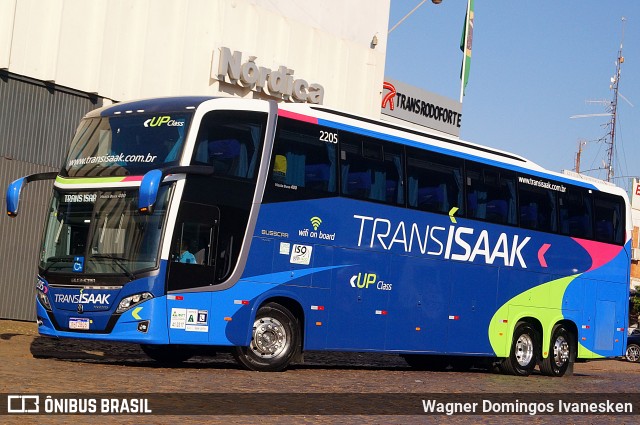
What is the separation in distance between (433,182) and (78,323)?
23.7 ft

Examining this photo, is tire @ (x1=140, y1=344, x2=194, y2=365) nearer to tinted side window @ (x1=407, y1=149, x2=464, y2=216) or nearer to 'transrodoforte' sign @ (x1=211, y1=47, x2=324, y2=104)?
tinted side window @ (x1=407, y1=149, x2=464, y2=216)

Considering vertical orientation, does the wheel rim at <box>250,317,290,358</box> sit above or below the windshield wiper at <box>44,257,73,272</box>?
below

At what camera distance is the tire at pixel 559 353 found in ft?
78.7

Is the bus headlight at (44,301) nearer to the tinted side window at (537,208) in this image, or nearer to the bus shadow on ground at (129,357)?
the bus shadow on ground at (129,357)

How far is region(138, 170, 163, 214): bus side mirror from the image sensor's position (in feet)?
49.3

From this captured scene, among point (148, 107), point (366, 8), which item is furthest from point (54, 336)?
point (366, 8)

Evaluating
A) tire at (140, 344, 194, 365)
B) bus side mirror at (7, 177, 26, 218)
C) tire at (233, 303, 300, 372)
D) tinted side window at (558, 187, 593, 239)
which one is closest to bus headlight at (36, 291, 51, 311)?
bus side mirror at (7, 177, 26, 218)

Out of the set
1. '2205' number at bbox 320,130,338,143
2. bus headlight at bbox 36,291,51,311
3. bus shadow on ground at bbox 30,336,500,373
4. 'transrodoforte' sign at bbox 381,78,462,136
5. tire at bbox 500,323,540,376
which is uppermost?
'transrodoforte' sign at bbox 381,78,462,136

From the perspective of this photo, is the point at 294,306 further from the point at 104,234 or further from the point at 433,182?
the point at 433,182

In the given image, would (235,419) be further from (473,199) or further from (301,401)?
(473,199)

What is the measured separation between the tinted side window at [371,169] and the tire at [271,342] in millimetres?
2347

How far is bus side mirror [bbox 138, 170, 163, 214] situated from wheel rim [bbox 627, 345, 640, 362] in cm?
2835

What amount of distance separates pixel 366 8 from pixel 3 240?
15913 millimetres

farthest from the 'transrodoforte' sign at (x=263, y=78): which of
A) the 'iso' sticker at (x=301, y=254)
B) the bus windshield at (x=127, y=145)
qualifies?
the bus windshield at (x=127, y=145)
